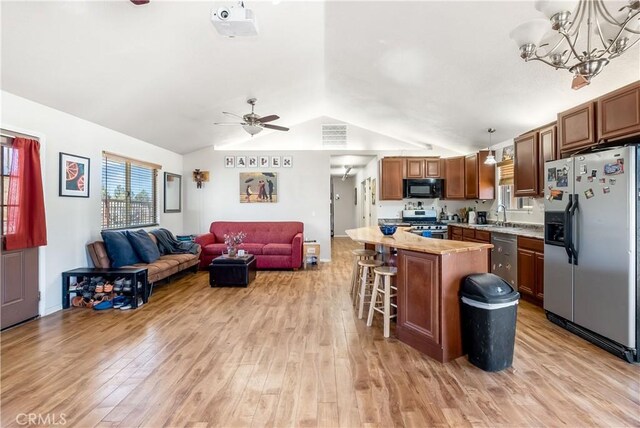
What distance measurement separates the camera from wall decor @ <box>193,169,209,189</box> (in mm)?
6730

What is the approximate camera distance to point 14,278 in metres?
3.12

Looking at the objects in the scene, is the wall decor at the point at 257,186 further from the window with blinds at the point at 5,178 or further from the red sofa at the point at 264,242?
the window with blinds at the point at 5,178

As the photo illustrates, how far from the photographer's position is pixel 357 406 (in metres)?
1.92

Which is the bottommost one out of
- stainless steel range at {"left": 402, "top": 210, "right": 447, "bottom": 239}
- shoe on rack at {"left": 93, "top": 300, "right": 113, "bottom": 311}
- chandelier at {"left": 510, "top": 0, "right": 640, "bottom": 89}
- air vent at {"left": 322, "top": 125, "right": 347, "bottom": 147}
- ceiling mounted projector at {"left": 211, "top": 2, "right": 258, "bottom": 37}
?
shoe on rack at {"left": 93, "top": 300, "right": 113, "bottom": 311}

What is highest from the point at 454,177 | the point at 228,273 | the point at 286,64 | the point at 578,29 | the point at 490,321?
the point at 286,64

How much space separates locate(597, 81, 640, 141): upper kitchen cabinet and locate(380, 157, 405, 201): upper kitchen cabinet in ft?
12.4

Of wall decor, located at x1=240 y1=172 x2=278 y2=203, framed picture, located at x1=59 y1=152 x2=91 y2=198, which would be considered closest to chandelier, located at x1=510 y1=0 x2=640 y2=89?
framed picture, located at x1=59 y1=152 x2=91 y2=198

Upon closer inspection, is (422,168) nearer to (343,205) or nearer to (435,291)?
(435,291)

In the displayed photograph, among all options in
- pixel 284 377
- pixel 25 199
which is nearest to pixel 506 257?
pixel 284 377

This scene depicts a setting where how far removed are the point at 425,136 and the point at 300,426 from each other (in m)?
5.68

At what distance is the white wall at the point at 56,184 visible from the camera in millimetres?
3252

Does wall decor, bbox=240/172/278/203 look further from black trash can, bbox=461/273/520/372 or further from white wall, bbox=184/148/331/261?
black trash can, bbox=461/273/520/372

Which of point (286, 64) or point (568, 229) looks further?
point (286, 64)

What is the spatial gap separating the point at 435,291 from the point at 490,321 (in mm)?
423
